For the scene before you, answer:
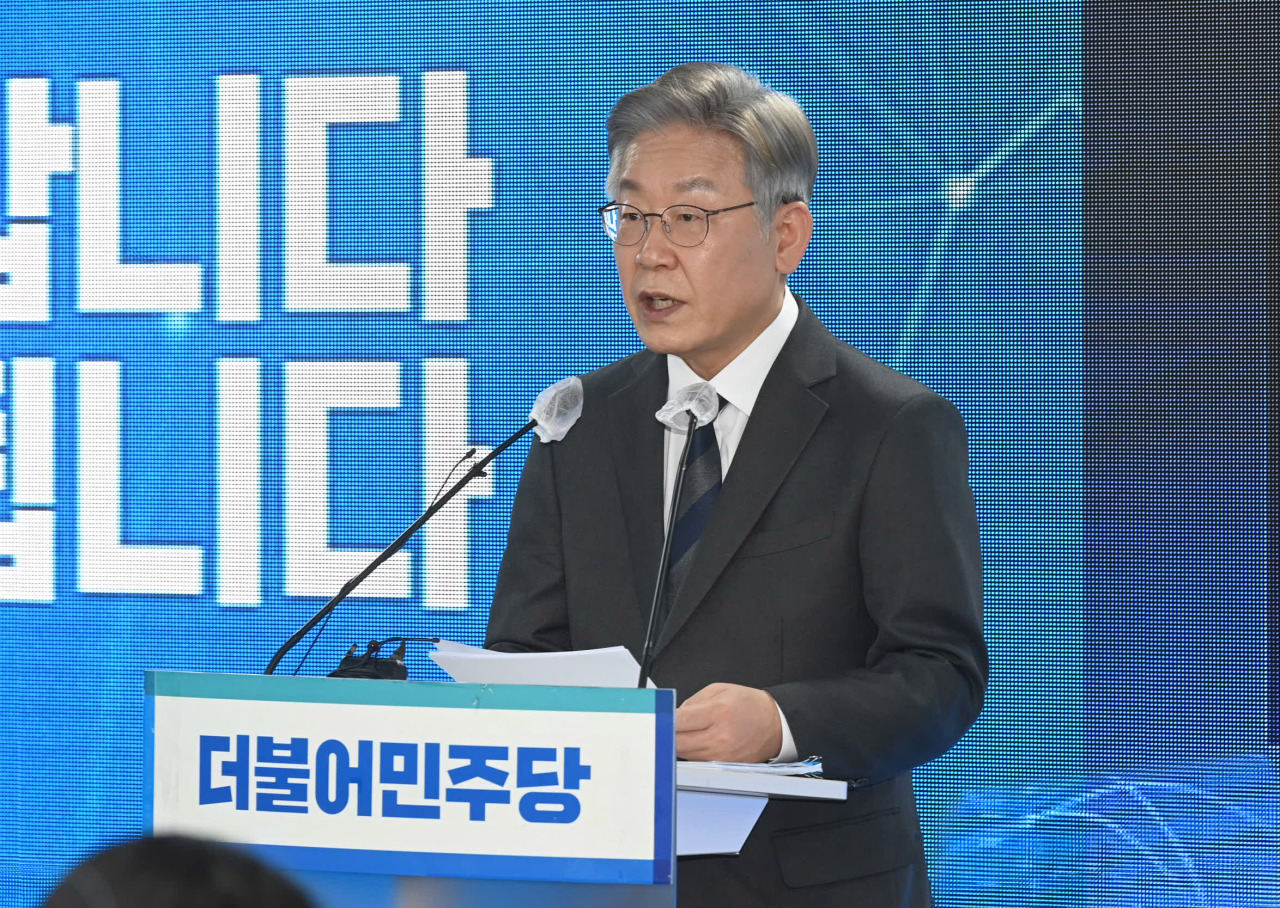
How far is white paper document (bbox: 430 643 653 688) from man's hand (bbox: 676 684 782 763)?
0.11 metres

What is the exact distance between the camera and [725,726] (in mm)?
1394

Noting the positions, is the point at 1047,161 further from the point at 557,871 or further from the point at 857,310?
the point at 557,871

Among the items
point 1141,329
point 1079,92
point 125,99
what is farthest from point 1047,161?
point 125,99

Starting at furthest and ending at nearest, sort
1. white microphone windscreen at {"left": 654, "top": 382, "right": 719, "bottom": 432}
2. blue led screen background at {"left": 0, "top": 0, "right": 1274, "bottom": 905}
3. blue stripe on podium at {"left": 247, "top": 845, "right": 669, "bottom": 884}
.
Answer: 1. blue led screen background at {"left": 0, "top": 0, "right": 1274, "bottom": 905}
2. white microphone windscreen at {"left": 654, "top": 382, "right": 719, "bottom": 432}
3. blue stripe on podium at {"left": 247, "top": 845, "right": 669, "bottom": 884}

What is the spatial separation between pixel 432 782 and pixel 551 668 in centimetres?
15

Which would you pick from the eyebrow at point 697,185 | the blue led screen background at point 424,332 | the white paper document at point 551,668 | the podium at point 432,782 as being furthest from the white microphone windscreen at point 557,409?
the blue led screen background at point 424,332

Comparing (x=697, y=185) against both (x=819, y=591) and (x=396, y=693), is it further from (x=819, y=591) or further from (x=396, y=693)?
(x=396, y=693)

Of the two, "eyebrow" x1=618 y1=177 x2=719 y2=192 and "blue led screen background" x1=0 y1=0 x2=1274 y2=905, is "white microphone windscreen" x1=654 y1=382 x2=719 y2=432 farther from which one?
"blue led screen background" x1=0 y1=0 x2=1274 y2=905

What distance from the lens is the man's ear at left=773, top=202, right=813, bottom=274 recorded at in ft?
6.08

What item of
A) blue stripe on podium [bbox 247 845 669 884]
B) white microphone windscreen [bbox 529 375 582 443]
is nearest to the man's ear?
white microphone windscreen [bbox 529 375 582 443]

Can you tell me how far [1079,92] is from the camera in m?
3.08

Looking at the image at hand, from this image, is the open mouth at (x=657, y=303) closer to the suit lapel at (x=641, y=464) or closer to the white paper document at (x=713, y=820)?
the suit lapel at (x=641, y=464)

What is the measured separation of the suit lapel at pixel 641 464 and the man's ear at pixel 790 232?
21 centimetres

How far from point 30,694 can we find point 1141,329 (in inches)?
109
